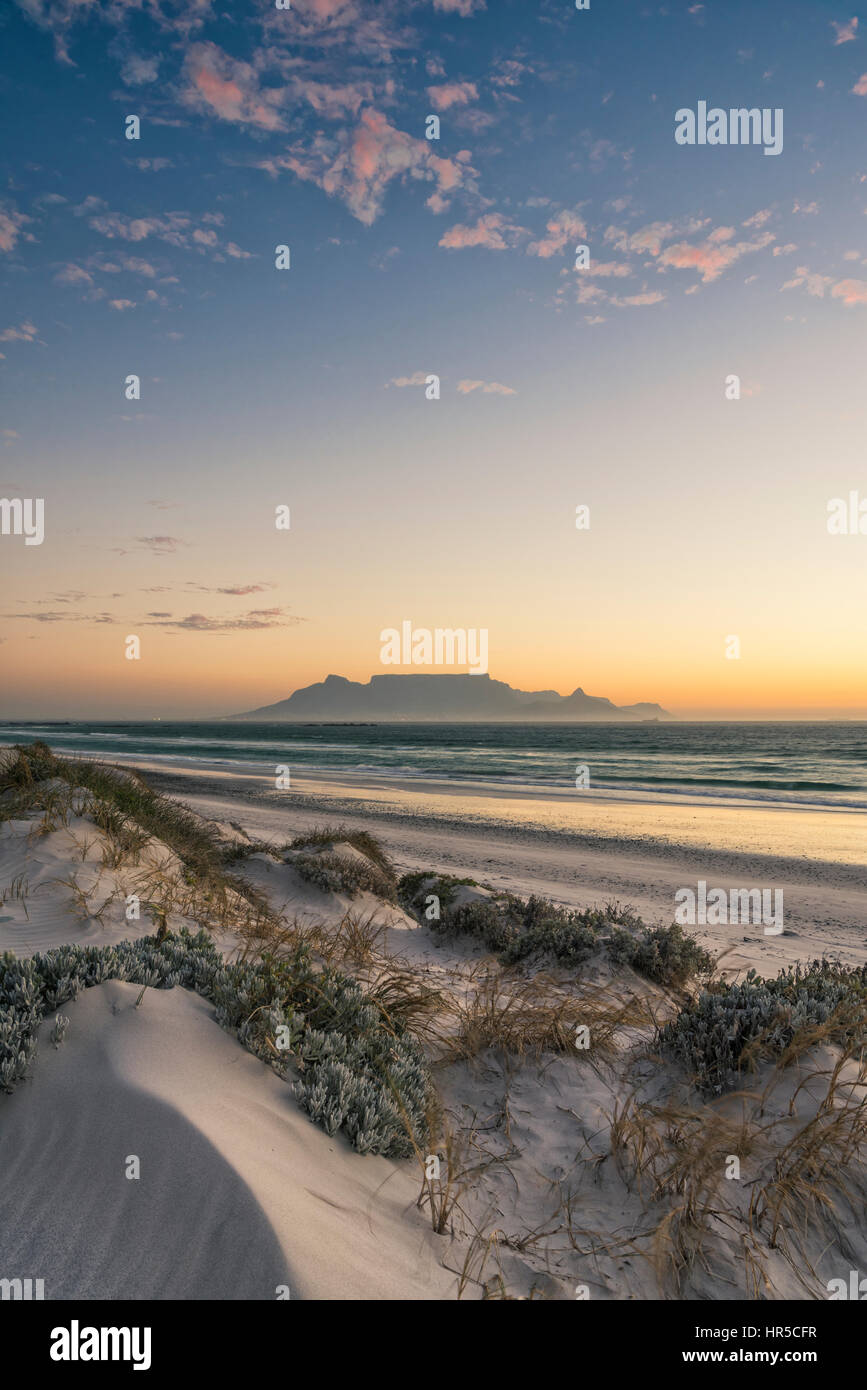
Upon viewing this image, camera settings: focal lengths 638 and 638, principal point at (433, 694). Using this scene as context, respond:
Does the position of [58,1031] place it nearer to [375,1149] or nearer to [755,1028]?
[375,1149]

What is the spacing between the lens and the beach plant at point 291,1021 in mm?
3355

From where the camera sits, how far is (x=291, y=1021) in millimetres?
3846

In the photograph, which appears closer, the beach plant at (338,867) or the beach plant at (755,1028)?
the beach plant at (755,1028)

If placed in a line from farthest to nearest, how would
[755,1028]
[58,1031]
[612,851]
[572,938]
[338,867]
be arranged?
[612,851], [338,867], [572,938], [755,1028], [58,1031]

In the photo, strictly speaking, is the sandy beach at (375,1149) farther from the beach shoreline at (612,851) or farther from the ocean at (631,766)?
the ocean at (631,766)

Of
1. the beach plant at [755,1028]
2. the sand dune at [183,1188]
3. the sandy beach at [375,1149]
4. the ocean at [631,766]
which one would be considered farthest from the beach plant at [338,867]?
the ocean at [631,766]

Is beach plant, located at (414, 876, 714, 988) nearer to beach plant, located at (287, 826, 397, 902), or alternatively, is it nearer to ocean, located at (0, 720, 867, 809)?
beach plant, located at (287, 826, 397, 902)

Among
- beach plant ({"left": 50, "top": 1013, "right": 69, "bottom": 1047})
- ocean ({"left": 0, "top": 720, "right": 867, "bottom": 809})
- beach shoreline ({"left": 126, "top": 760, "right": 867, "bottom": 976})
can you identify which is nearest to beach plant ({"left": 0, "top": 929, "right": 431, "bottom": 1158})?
beach plant ({"left": 50, "top": 1013, "right": 69, "bottom": 1047})

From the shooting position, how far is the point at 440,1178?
335cm

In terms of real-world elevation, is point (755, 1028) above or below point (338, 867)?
above

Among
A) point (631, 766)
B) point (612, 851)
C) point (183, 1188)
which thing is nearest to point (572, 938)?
point (183, 1188)

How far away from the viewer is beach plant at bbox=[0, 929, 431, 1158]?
3.36 m

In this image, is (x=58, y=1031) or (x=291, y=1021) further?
(x=291, y=1021)
